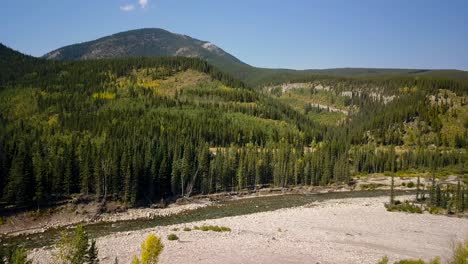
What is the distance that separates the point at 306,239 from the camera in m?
54.0

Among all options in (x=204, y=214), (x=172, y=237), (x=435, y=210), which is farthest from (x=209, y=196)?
(x=435, y=210)

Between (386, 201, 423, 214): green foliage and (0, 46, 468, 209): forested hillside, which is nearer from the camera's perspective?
(0, 46, 468, 209): forested hillside

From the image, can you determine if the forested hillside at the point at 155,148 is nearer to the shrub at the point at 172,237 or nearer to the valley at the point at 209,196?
the valley at the point at 209,196

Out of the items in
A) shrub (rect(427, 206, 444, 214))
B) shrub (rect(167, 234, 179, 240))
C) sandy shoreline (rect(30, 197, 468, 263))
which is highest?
shrub (rect(167, 234, 179, 240))

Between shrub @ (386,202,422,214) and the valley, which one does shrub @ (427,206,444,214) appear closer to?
the valley

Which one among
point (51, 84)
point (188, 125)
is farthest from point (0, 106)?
point (188, 125)

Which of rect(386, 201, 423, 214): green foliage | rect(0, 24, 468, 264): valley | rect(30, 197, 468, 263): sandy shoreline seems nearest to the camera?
rect(30, 197, 468, 263): sandy shoreline

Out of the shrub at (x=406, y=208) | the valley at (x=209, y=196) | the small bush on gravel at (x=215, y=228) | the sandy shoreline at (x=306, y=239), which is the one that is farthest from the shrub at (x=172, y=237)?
the shrub at (x=406, y=208)

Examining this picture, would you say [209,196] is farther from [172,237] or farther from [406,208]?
[406,208]

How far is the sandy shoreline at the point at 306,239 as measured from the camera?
44.3 meters

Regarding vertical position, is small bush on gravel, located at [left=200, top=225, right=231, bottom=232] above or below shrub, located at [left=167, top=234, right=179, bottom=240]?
below

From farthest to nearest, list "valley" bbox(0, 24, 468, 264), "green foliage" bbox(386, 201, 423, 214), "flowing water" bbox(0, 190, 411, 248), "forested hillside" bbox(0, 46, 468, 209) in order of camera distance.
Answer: "green foliage" bbox(386, 201, 423, 214)
"forested hillside" bbox(0, 46, 468, 209)
"flowing water" bbox(0, 190, 411, 248)
"valley" bbox(0, 24, 468, 264)

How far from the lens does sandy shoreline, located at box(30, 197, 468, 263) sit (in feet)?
145

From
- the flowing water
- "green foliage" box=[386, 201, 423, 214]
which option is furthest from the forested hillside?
"green foliage" box=[386, 201, 423, 214]
